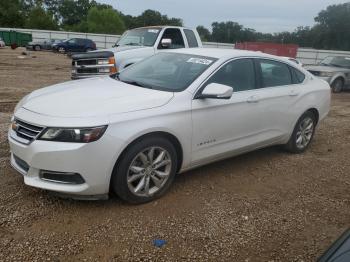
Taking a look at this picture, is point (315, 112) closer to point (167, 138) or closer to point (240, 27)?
point (167, 138)

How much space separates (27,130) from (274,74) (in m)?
3.38

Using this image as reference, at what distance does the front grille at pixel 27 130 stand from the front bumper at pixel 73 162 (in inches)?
3.1

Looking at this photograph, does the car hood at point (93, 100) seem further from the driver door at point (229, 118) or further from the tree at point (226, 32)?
the tree at point (226, 32)

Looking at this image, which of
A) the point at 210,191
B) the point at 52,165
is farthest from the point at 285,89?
the point at 52,165

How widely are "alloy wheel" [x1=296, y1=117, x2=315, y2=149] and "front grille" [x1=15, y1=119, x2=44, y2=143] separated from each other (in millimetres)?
3871

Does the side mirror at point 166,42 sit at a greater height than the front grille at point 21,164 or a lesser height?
greater

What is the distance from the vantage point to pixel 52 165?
11.4 ft

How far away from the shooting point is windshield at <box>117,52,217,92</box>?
4.40 m

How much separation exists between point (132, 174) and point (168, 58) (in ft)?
6.30

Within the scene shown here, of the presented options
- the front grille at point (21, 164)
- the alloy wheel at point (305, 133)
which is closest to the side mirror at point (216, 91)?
the front grille at point (21, 164)

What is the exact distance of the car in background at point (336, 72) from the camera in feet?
46.3

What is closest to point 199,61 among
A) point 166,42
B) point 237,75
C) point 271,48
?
point 237,75

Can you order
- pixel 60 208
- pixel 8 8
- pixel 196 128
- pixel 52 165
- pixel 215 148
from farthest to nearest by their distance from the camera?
pixel 8 8, pixel 215 148, pixel 196 128, pixel 60 208, pixel 52 165

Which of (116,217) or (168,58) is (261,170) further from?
(116,217)
